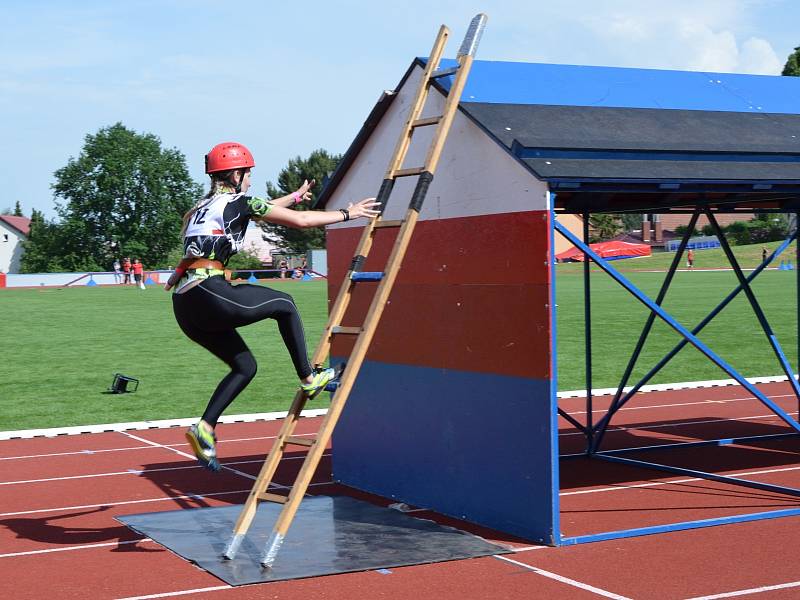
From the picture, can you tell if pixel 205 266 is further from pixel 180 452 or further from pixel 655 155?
pixel 180 452

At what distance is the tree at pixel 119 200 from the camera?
100375 mm

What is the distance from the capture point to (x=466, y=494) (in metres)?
8.79

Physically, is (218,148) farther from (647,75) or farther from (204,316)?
(647,75)

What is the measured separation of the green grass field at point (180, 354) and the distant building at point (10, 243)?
84.6 metres

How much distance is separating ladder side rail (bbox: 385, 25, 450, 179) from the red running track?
2.71 metres

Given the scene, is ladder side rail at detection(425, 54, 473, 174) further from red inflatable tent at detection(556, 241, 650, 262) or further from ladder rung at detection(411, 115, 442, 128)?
red inflatable tent at detection(556, 241, 650, 262)

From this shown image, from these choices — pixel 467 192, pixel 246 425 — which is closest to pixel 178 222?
pixel 246 425

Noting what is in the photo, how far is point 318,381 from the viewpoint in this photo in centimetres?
765

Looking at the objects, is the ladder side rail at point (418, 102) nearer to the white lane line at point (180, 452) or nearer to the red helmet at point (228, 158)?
the red helmet at point (228, 158)

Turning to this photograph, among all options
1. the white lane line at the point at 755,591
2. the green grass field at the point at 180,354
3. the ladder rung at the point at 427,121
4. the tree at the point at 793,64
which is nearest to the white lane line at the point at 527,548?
the white lane line at the point at 755,591

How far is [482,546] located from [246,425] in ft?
23.7

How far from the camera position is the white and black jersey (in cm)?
752

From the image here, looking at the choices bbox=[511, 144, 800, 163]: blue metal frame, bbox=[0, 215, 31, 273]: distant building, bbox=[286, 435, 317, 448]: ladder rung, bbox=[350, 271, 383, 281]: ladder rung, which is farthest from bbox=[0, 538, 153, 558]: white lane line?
bbox=[0, 215, 31, 273]: distant building

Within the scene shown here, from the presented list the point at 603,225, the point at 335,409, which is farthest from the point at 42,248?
the point at 335,409
